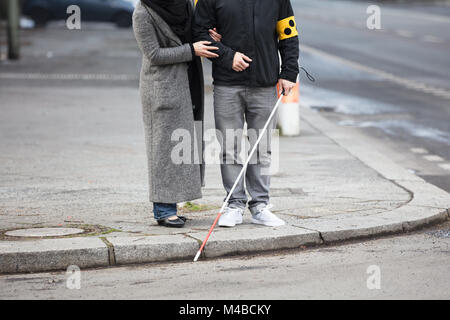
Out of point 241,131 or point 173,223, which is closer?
point 173,223

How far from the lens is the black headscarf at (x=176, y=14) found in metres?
6.46

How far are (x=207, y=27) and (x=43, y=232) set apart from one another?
6.19 feet

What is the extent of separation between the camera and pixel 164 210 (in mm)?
6688

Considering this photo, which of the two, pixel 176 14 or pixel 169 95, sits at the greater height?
pixel 176 14

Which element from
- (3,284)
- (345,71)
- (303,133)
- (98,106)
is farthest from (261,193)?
(345,71)

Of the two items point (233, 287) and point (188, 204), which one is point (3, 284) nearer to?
point (233, 287)

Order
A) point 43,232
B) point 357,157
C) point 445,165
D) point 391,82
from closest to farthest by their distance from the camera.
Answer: point 43,232 → point 357,157 → point 445,165 → point 391,82

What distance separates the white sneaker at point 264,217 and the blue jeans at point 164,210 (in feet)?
2.00

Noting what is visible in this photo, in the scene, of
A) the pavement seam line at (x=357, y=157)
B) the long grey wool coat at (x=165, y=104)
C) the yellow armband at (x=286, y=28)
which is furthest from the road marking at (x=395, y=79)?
the long grey wool coat at (x=165, y=104)

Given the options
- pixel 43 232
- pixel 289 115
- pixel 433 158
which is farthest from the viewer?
pixel 289 115

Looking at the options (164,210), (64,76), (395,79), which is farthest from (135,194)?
(395,79)

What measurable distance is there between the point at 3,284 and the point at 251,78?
2.33m

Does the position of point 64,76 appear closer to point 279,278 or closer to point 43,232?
point 43,232

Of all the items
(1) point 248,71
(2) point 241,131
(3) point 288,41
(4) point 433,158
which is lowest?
(4) point 433,158
